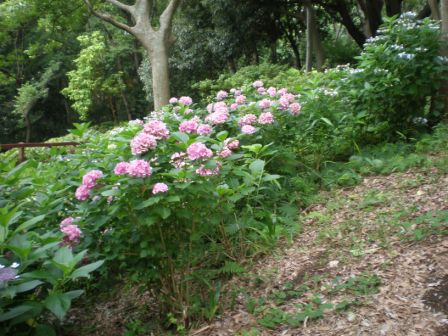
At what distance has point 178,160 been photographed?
2.59 m

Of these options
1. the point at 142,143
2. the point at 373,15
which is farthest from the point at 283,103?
the point at 373,15

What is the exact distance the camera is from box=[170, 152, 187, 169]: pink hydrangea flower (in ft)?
8.35

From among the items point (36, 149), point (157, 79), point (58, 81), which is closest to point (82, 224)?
point (157, 79)

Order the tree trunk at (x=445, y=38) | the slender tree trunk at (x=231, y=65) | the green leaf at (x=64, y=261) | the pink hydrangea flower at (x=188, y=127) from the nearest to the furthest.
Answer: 1. the green leaf at (x=64, y=261)
2. the pink hydrangea flower at (x=188, y=127)
3. the tree trunk at (x=445, y=38)
4. the slender tree trunk at (x=231, y=65)

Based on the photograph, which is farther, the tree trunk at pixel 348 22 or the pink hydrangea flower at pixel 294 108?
the tree trunk at pixel 348 22

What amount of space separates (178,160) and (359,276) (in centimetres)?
143

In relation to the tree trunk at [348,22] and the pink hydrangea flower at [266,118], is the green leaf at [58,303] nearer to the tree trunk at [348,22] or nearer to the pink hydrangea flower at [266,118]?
the pink hydrangea flower at [266,118]

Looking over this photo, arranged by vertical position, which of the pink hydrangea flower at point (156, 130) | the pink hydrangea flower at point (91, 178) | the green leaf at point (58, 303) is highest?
the pink hydrangea flower at point (156, 130)

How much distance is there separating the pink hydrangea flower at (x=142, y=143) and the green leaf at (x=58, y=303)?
852mm

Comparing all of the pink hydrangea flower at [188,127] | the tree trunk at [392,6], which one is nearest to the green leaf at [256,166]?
the pink hydrangea flower at [188,127]

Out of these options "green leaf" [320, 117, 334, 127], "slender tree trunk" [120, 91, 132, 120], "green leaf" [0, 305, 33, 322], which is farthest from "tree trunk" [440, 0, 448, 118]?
"slender tree trunk" [120, 91, 132, 120]

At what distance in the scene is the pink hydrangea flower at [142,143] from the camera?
245 cm

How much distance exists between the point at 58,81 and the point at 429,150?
2753 cm

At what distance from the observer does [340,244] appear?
11.1 ft
